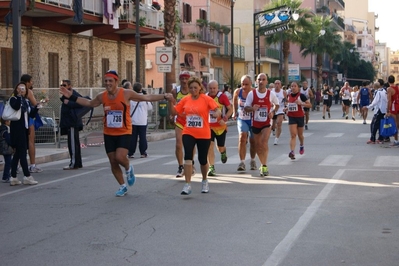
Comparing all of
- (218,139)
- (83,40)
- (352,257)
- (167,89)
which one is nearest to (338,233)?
(352,257)

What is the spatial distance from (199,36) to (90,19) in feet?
65.9

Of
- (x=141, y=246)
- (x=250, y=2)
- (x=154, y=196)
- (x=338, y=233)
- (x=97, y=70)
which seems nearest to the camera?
(x=141, y=246)

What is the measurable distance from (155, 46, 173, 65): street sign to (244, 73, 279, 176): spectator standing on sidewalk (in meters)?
14.9

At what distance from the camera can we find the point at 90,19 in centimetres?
3084

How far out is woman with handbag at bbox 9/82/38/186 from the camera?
43.3ft

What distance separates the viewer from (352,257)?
7.18 metres

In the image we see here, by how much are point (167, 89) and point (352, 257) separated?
25184mm

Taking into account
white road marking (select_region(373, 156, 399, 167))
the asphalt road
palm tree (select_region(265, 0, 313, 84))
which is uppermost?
palm tree (select_region(265, 0, 313, 84))

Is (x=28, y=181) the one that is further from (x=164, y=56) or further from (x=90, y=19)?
(x=90, y=19)

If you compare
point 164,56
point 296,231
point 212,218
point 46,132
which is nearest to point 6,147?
point 212,218

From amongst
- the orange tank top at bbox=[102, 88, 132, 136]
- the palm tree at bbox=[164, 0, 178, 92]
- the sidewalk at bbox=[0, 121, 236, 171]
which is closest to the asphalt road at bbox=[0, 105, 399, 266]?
the orange tank top at bbox=[102, 88, 132, 136]

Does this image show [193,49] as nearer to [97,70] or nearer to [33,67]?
[97,70]

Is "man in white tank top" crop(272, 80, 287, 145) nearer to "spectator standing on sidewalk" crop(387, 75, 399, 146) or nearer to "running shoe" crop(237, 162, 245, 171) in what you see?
"spectator standing on sidewalk" crop(387, 75, 399, 146)

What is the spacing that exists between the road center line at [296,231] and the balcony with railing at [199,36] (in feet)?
125
